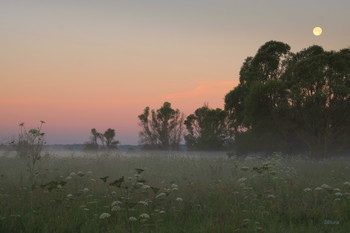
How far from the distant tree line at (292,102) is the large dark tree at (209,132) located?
7.93 metres

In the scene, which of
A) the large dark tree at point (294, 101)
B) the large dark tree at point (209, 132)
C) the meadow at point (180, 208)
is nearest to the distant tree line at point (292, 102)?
the large dark tree at point (294, 101)

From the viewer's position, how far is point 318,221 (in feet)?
28.4

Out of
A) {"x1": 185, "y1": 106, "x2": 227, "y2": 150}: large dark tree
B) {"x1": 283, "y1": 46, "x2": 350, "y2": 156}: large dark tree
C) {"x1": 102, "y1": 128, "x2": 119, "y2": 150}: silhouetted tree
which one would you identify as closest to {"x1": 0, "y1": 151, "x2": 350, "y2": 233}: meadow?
{"x1": 283, "y1": 46, "x2": 350, "y2": 156}: large dark tree

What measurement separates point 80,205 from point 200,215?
117 inches

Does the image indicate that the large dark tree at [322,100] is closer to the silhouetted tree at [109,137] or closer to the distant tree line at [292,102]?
the distant tree line at [292,102]

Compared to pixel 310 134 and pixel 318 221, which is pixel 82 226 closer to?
pixel 318 221

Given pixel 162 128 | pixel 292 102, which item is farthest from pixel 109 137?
pixel 292 102

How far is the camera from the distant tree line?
27203 millimetres

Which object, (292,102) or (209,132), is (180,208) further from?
(209,132)

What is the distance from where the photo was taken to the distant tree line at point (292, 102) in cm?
2720

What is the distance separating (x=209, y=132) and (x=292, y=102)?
18376 mm

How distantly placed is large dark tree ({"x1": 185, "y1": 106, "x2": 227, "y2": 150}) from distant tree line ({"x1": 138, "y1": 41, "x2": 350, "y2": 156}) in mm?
7932

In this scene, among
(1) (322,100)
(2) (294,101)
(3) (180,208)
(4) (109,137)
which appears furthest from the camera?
(4) (109,137)

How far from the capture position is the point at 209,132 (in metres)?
46.2
